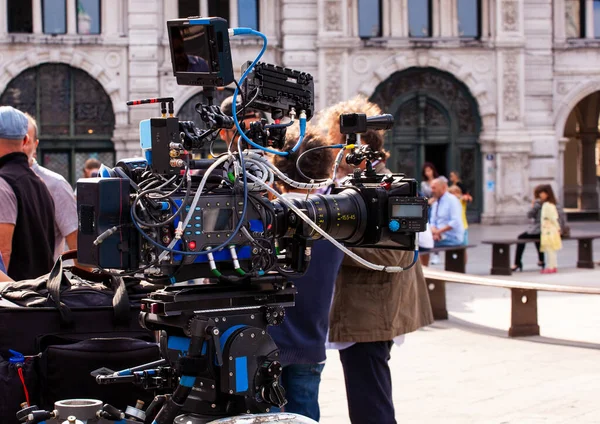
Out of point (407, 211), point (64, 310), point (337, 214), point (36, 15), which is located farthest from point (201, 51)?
point (36, 15)

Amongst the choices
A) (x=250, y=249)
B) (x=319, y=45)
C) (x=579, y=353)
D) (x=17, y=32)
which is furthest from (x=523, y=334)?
(x=17, y=32)

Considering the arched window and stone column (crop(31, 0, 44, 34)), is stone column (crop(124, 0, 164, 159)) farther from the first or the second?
the arched window

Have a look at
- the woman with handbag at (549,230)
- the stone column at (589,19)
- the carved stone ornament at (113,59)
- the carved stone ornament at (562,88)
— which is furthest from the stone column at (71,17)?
the woman with handbag at (549,230)

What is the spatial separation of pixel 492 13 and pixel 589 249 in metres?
12.3

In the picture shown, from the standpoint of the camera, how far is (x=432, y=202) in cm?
1596

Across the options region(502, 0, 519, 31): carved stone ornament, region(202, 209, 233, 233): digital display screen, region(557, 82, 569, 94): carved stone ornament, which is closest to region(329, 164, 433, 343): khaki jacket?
region(202, 209, 233, 233): digital display screen

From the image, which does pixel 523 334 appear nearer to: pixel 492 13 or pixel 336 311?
pixel 336 311

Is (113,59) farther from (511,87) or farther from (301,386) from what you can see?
(301,386)

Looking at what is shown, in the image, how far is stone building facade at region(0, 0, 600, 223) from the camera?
89.7ft

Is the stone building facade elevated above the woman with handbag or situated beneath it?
elevated above

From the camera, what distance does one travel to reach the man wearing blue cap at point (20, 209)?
5613 mm

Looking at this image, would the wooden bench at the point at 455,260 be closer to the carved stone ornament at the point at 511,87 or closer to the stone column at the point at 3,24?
the carved stone ornament at the point at 511,87

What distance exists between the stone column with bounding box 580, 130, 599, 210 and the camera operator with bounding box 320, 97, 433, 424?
106 feet

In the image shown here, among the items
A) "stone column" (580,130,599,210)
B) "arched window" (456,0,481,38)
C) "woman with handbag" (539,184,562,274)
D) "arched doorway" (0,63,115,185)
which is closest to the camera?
"woman with handbag" (539,184,562,274)
